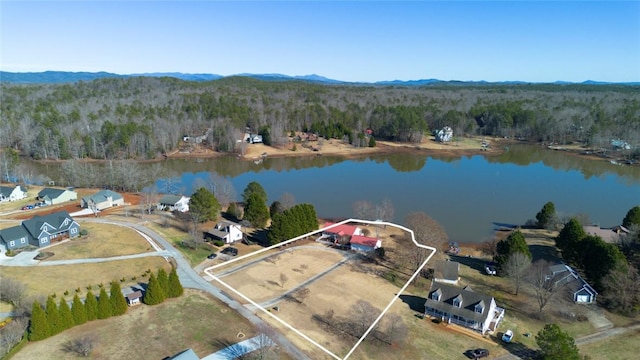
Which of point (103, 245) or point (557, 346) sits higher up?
point (557, 346)

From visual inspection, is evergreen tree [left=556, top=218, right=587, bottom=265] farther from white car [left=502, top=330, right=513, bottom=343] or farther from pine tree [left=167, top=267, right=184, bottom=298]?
pine tree [left=167, top=267, right=184, bottom=298]

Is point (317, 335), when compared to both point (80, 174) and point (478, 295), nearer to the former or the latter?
point (478, 295)

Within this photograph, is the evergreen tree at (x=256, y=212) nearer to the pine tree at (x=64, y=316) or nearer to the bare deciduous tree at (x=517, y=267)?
the pine tree at (x=64, y=316)

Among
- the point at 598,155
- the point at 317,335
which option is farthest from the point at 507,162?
the point at 317,335

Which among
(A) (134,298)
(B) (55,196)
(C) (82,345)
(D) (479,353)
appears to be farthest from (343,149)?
(C) (82,345)

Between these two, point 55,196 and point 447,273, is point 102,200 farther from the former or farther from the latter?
point 447,273

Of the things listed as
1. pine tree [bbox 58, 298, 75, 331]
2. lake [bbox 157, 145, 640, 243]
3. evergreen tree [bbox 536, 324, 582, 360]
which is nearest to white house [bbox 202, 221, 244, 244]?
lake [bbox 157, 145, 640, 243]
